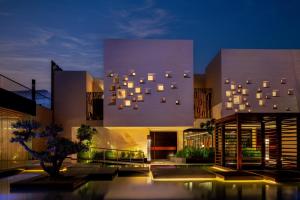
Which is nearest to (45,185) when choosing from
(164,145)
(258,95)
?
(258,95)

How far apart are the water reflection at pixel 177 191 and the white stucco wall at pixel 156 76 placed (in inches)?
518

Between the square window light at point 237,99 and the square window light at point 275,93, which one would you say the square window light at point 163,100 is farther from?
the square window light at point 275,93

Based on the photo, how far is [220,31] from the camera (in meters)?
102

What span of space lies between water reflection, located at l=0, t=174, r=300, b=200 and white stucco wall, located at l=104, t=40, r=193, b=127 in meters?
13.1

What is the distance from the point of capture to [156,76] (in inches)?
1080

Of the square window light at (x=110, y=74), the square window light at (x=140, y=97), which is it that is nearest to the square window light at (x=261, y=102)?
the square window light at (x=140, y=97)

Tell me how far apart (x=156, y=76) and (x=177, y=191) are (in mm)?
15892

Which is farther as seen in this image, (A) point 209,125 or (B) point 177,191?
(A) point 209,125

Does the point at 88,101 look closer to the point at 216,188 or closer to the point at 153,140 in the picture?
the point at 153,140

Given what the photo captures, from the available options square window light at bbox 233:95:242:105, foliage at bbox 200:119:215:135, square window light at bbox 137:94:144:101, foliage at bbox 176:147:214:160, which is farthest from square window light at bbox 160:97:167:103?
square window light at bbox 233:95:242:105

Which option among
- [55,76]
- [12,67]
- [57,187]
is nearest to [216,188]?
[57,187]

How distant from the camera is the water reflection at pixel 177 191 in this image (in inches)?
437

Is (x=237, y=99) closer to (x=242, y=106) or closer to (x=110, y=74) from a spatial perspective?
(x=242, y=106)

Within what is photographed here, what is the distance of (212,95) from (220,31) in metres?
74.3
